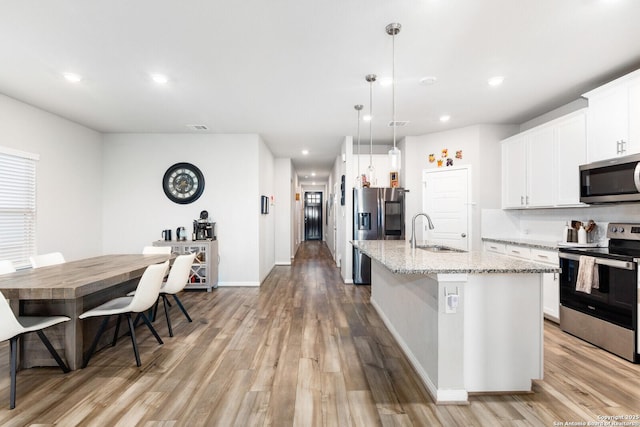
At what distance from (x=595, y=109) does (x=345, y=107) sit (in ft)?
8.54

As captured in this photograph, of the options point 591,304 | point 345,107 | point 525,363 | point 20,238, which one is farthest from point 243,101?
point 591,304

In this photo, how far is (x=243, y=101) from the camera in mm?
3605

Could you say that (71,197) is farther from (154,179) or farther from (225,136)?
(225,136)

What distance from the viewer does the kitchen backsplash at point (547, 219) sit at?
309cm

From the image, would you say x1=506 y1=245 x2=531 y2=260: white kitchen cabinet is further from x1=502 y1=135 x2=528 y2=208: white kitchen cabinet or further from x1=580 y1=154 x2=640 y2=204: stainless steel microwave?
→ x1=580 y1=154 x2=640 y2=204: stainless steel microwave

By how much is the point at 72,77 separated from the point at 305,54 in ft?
7.82

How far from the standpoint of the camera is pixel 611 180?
2811 mm

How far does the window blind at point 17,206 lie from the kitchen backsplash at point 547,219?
623 cm

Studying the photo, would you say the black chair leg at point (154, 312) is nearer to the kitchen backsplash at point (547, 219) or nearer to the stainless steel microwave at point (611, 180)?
the kitchen backsplash at point (547, 219)

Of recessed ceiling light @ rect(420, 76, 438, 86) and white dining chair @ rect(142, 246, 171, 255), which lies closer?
recessed ceiling light @ rect(420, 76, 438, 86)

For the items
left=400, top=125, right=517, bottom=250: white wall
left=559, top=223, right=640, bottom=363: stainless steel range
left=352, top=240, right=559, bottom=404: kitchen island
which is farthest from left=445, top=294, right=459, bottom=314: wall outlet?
left=400, top=125, right=517, bottom=250: white wall

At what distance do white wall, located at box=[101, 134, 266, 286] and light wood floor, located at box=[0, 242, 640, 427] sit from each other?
1974 mm

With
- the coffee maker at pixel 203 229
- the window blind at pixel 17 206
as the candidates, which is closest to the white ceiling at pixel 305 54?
the window blind at pixel 17 206

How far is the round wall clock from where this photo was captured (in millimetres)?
5012
